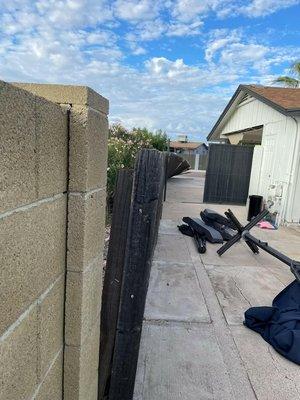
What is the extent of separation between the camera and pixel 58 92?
139 cm

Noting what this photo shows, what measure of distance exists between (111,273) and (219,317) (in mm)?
2057

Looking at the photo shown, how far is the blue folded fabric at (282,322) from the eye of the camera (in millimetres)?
3154

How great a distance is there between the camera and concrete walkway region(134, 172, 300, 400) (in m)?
2.73

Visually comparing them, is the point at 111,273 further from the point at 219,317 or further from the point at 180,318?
the point at 219,317

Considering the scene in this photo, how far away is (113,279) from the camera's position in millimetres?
2271

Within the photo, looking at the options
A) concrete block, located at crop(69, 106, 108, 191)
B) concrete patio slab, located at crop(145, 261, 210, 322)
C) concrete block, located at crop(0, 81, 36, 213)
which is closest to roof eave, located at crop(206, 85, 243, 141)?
concrete patio slab, located at crop(145, 261, 210, 322)

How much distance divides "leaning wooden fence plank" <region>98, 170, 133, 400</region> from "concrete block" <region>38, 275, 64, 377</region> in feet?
2.45

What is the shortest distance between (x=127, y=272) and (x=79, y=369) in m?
0.63

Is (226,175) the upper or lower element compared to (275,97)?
lower

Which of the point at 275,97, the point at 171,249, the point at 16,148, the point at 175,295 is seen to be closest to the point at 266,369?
the point at 175,295

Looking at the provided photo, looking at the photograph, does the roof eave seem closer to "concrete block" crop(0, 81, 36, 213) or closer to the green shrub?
the green shrub

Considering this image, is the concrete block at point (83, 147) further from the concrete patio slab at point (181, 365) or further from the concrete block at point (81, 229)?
the concrete patio slab at point (181, 365)

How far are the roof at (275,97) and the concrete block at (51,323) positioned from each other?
28.5 feet

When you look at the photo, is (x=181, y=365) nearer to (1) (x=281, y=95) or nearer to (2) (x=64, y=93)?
(2) (x=64, y=93)
